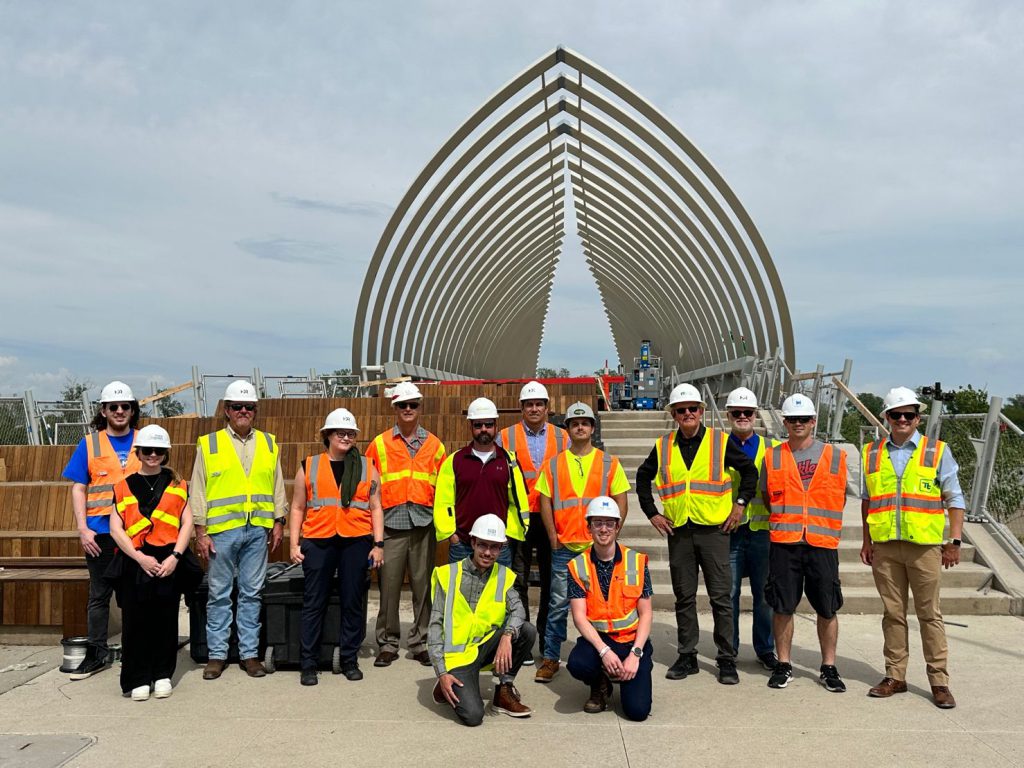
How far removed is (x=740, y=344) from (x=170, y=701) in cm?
2757

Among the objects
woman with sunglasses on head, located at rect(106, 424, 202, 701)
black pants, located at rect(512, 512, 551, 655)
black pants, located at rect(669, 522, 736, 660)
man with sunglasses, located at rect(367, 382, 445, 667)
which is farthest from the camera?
man with sunglasses, located at rect(367, 382, 445, 667)

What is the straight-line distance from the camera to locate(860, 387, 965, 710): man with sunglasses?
4.67m

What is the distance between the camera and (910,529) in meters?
4.71

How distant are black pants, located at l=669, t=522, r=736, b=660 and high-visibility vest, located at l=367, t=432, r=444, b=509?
1.74 m

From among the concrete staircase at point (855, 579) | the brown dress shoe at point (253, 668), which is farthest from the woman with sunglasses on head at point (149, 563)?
the concrete staircase at point (855, 579)

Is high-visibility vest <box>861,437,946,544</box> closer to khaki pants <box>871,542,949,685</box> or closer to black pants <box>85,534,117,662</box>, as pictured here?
khaki pants <box>871,542,949,685</box>

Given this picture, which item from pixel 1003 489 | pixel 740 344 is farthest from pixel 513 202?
pixel 1003 489

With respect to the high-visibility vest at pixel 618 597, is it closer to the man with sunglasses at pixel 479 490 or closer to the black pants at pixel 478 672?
the black pants at pixel 478 672

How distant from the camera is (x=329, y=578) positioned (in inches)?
206

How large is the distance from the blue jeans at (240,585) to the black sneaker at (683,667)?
8.89ft

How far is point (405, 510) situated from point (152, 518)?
5.25ft

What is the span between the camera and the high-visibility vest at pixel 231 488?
5.19 meters

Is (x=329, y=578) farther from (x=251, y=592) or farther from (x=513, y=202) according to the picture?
(x=513, y=202)

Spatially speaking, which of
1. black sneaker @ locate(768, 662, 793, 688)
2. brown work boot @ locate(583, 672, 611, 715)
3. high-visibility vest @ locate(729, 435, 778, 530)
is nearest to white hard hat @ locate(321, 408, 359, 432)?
brown work boot @ locate(583, 672, 611, 715)
